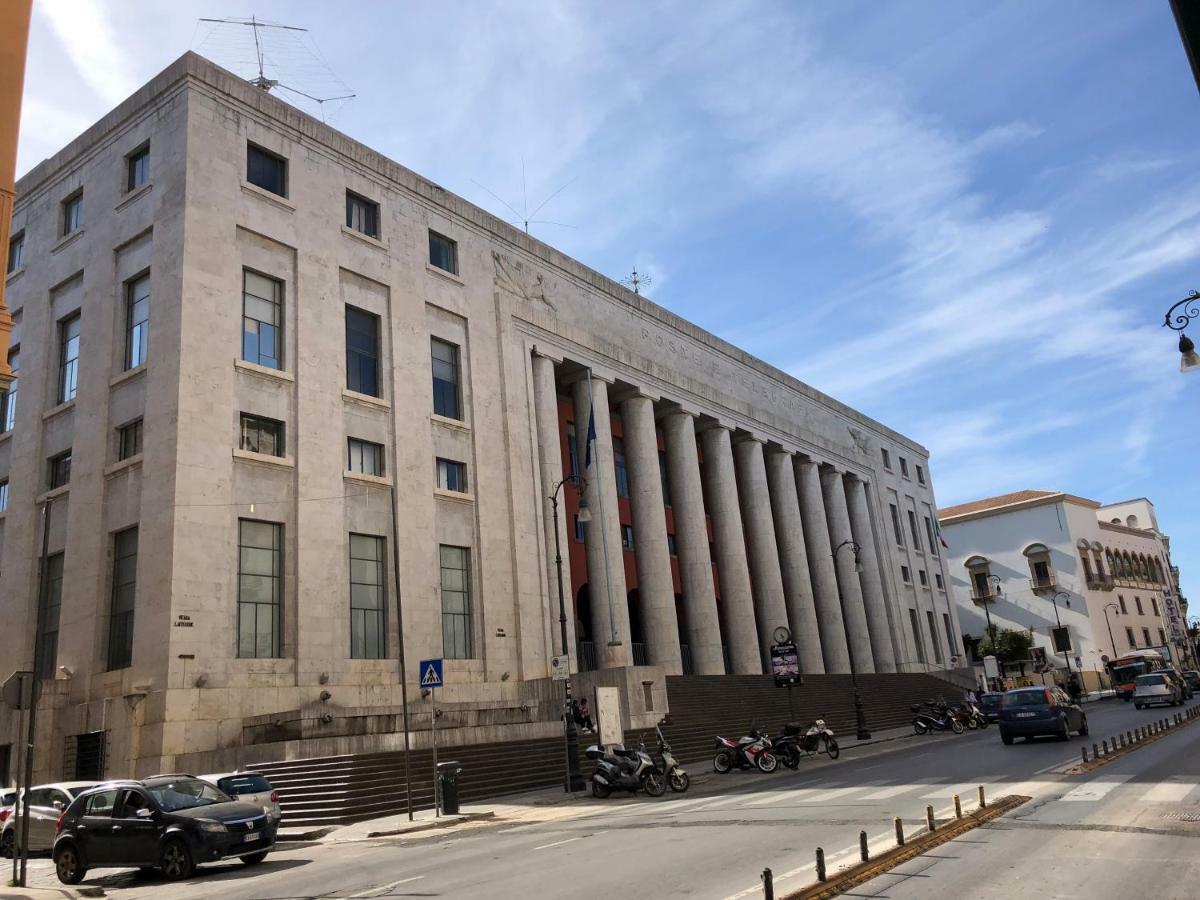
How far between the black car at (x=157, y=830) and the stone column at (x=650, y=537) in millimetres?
25759

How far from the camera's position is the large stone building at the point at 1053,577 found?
86.6m

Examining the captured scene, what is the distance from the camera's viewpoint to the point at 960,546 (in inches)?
3755

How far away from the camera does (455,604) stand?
32.5m

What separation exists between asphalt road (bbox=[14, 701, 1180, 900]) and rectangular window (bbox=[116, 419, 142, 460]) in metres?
13.1

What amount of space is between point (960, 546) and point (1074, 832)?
89.6 m

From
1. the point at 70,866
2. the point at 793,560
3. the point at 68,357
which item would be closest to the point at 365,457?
the point at 68,357

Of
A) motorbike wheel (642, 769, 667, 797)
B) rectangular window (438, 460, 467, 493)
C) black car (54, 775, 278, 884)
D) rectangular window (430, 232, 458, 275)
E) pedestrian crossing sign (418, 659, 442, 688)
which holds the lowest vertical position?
motorbike wheel (642, 769, 667, 797)

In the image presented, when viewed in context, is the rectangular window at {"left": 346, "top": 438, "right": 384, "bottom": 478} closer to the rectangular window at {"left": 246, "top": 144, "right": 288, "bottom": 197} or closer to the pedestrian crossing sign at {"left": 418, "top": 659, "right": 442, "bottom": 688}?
the rectangular window at {"left": 246, "top": 144, "right": 288, "bottom": 197}

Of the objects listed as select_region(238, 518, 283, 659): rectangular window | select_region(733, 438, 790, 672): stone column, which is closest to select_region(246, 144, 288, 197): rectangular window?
select_region(238, 518, 283, 659): rectangular window

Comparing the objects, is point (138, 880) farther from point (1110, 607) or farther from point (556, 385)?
point (1110, 607)

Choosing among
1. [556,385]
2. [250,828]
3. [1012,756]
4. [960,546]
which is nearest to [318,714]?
[250,828]

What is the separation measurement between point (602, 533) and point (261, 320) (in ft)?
53.5

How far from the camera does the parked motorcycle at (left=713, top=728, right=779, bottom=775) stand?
24406 mm

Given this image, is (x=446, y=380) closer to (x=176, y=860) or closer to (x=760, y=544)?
(x=760, y=544)
